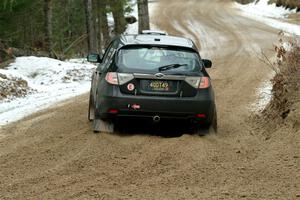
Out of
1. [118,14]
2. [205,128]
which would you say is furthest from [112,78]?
[118,14]

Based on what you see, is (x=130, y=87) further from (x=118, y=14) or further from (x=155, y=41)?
(x=118, y=14)

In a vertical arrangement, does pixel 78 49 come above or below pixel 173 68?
below

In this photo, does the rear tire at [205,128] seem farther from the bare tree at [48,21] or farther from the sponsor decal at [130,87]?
the bare tree at [48,21]

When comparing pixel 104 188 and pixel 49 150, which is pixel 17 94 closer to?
pixel 49 150

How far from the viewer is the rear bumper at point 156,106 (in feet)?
30.8

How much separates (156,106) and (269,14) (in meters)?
34.7

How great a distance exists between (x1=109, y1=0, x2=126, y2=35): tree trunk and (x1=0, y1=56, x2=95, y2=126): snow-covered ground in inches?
311

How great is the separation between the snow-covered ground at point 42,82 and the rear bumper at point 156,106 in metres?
3.71

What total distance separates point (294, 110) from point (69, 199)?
4.78 m

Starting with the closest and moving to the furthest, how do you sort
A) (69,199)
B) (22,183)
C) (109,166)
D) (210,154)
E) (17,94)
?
(69,199)
(22,183)
(109,166)
(210,154)
(17,94)

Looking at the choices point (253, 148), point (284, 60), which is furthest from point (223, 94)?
point (253, 148)

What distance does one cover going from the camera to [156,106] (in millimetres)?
9414

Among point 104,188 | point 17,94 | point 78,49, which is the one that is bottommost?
point 78,49

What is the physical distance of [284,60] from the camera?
1154cm
